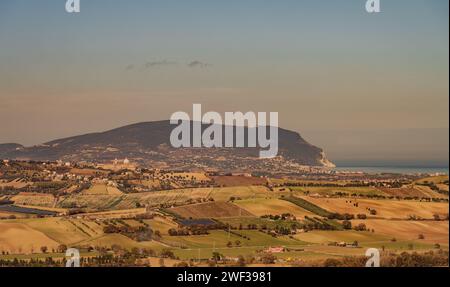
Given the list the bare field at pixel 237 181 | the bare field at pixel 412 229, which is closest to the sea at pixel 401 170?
the bare field at pixel 237 181

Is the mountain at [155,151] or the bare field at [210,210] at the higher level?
the mountain at [155,151]

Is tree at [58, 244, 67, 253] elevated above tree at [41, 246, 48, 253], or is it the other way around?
tree at [41, 246, 48, 253]

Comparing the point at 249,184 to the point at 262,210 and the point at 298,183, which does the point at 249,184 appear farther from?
the point at 262,210

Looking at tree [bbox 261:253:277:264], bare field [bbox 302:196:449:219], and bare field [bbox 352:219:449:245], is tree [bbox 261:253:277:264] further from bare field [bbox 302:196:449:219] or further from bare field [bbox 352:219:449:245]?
bare field [bbox 302:196:449:219]

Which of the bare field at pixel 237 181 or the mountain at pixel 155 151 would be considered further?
the mountain at pixel 155 151

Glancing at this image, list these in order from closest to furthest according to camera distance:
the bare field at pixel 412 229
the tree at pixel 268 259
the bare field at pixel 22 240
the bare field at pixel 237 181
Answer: the tree at pixel 268 259
the bare field at pixel 22 240
the bare field at pixel 412 229
the bare field at pixel 237 181

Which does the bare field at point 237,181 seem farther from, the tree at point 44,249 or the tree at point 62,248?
the tree at point 44,249

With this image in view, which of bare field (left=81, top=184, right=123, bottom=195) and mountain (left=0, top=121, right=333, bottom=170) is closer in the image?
bare field (left=81, top=184, right=123, bottom=195)

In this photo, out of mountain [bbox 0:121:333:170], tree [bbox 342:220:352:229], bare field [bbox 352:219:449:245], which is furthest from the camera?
mountain [bbox 0:121:333:170]

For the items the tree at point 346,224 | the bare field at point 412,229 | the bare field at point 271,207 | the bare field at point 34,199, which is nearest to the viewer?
the bare field at point 412,229

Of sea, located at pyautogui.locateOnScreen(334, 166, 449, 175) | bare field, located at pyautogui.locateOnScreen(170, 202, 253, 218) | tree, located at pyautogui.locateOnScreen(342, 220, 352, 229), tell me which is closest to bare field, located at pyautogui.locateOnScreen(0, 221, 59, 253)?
bare field, located at pyautogui.locateOnScreen(170, 202, 253, 218)
